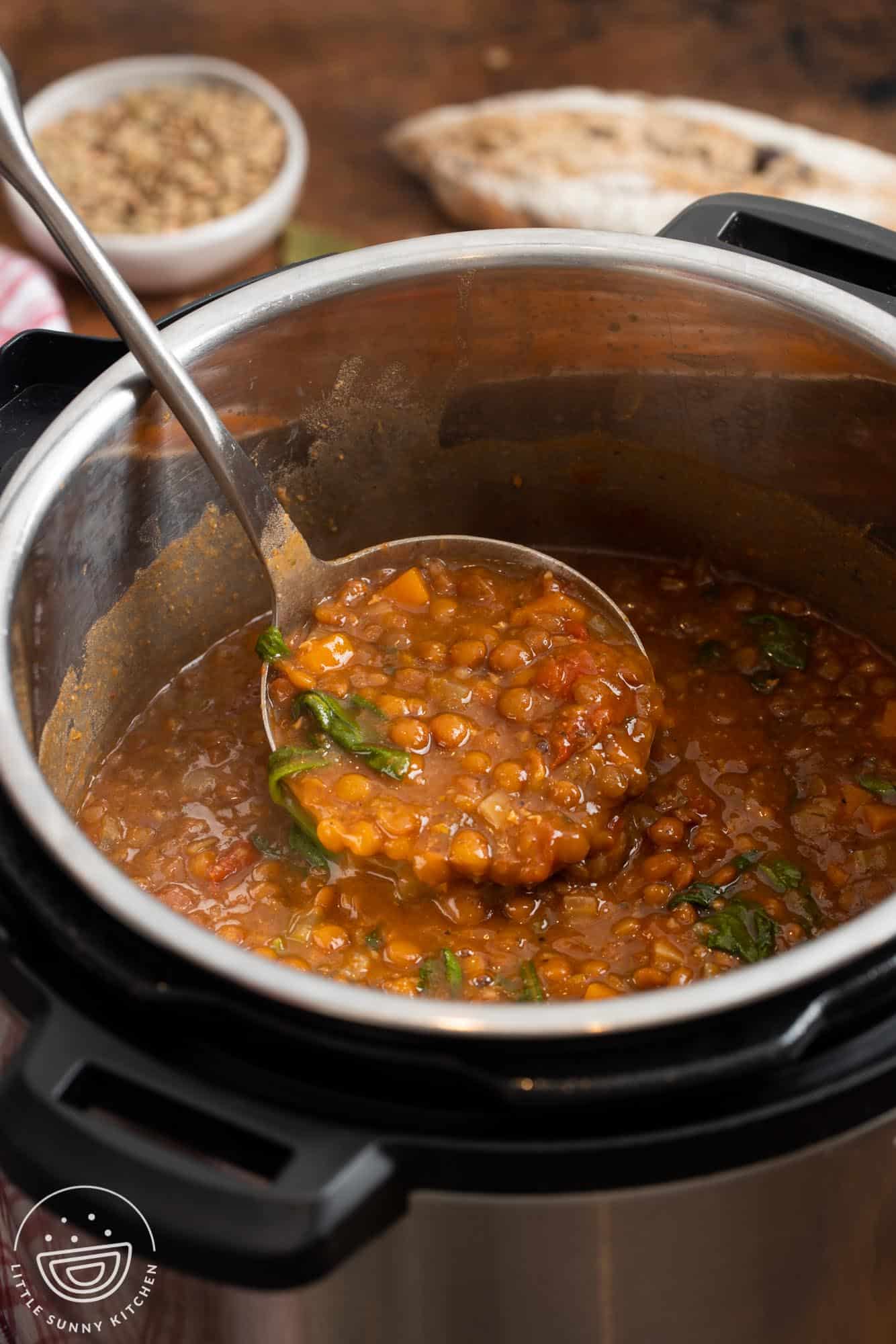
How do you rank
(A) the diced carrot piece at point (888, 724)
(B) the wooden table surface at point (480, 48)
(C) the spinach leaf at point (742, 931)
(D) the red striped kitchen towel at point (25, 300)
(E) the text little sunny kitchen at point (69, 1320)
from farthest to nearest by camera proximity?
1. (B) the wooden table surface at point (480, 48)
2. (D) the red striped kitchen towel at point (25, 300)
3. (A) the diced carrot piece at point (888, 724)
4. (C) the spinach leaf at point (742, 931)
5. (E) the text little sunny kitchen at point (69, 1320)

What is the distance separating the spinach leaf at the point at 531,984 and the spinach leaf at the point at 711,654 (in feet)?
2.74

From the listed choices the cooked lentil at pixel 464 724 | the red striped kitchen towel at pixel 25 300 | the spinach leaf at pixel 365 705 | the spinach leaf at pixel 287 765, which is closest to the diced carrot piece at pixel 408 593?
the cooked lentil at pixel 464 724

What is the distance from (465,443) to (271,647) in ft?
2.06

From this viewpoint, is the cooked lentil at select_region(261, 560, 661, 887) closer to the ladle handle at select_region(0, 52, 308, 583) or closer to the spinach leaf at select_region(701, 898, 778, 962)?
the spinach leaf at select_region(701, 898, 778, 962)

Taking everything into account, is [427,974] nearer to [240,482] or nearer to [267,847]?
[267,847]

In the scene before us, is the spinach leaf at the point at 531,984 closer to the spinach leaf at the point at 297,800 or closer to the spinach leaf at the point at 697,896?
the spinach leaf at the point at 697,896

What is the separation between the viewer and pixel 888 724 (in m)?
2.80

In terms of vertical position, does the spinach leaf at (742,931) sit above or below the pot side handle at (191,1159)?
below

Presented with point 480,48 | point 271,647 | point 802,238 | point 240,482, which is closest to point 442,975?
point 271,647

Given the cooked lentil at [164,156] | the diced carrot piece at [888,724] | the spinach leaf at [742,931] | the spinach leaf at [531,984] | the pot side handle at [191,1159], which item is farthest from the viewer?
the cooked lentil at [164,156]

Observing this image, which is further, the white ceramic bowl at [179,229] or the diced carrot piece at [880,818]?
the white ceramic bowl at [179,229]

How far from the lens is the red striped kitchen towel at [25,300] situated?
152 inches

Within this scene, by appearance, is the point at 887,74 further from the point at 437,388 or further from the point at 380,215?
the point at 437,388

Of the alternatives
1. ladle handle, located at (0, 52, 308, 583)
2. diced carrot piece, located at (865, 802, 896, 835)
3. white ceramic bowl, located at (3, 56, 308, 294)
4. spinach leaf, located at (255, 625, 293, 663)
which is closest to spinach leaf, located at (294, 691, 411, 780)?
spinach leaf, located at (255, 625, 293, 663)
